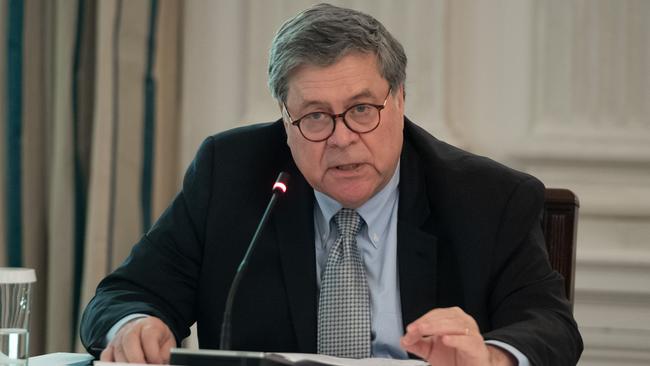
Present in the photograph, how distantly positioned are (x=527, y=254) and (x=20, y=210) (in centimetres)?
184

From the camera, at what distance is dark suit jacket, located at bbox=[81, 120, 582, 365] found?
2148mm

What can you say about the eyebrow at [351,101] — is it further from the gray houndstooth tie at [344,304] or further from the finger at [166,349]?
the finger at [166,349]

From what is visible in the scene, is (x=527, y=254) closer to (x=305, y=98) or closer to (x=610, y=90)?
(x=305, y=98)

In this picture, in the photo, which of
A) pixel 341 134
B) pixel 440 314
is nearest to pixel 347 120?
pixel 341 134

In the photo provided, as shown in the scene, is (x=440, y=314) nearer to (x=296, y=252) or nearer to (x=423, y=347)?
(x=423, y=347)

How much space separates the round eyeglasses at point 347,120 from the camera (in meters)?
2.13

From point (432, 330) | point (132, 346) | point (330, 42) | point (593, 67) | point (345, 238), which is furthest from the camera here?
point (593, 67)

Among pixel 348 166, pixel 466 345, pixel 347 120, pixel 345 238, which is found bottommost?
pixel 466 345

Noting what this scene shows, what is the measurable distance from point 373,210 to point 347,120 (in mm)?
245

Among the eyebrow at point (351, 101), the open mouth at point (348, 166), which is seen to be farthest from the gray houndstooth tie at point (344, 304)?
the eyebrow at point (351, 101)

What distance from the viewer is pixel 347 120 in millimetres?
2139

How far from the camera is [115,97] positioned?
3301 mm

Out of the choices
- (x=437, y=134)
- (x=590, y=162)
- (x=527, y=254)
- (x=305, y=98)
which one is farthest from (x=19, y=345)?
(x=590, y=162)

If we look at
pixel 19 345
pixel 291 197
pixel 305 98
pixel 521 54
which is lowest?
pixel 19 345
